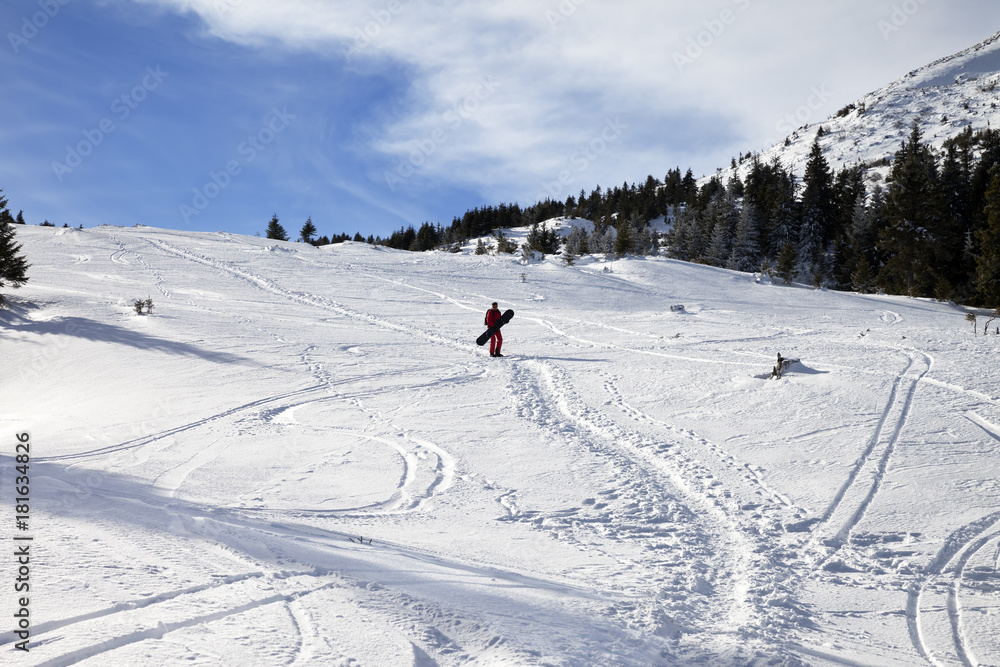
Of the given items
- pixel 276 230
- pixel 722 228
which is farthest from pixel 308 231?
pixel 722 228

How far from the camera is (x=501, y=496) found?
604 cm

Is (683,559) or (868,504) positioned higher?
(868,504)

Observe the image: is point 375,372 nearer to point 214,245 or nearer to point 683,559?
point 683,559

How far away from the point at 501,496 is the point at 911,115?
99.4 m

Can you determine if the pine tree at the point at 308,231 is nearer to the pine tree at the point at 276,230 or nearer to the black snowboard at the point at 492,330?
the pine tree at the point at 276,230

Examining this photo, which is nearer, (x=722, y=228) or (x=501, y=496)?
(x=501, y=496)

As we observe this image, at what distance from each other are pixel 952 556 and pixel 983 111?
8995cm

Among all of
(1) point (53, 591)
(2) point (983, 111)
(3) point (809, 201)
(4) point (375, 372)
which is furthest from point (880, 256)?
(1) point (53, 591)

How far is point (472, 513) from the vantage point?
5.60 meters

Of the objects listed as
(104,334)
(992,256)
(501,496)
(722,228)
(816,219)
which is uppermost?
(816,219)

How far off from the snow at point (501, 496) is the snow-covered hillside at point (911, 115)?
68.0 meters

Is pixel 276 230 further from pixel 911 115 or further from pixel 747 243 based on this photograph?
pixel 911 115

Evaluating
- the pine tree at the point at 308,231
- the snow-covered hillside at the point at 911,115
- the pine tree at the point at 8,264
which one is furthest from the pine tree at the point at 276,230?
the snow-covered hillside at the point at 911,115

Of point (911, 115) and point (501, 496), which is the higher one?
point (911, 115)
